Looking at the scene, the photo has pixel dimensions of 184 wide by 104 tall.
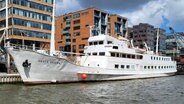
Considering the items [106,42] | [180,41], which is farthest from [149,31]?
[106,42]

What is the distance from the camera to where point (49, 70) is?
37.3 metres

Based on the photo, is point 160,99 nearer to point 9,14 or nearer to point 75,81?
point 75,81

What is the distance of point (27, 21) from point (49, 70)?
26312mm

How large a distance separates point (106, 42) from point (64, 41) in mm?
53669

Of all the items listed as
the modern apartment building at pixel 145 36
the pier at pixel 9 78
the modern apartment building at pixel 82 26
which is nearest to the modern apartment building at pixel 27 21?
the pier at pixel 9 78

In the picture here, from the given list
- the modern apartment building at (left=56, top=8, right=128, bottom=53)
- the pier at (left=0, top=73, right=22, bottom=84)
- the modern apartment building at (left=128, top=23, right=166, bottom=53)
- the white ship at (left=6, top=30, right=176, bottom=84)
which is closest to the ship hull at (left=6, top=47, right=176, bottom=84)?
the white ship at (left=6, top=30, right=176, bottom=84)

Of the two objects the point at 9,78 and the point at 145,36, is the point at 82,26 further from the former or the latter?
the point at 145,36

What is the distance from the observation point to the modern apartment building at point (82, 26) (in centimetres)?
8969

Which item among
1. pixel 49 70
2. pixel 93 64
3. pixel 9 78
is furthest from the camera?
pixel 93 64

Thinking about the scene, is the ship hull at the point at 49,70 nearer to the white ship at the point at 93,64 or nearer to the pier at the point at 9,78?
the white ship at the point at 93,64

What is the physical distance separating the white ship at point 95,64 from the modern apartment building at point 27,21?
19482mm

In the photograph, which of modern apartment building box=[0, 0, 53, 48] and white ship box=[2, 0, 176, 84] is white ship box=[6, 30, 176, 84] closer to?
white ship box=[2, 0, 176, 84]

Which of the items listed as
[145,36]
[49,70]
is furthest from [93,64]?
[145,36]

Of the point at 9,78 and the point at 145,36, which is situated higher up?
the point at 145,36
